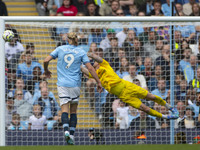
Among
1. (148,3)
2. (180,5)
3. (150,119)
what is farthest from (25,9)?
(150,119)

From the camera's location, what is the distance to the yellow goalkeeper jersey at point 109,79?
28.5 feet

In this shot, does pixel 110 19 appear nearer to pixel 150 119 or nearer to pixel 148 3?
pixel 150 119

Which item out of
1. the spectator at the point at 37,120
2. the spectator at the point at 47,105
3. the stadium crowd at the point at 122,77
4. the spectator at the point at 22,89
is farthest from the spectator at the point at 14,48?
the spectator at the point at 37,120

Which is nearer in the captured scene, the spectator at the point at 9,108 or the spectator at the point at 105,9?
the spectator at the point at 9,108

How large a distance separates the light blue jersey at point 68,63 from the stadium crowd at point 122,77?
134 centimetres

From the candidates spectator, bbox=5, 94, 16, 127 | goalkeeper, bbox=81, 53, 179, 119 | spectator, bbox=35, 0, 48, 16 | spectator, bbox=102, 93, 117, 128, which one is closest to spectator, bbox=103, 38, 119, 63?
spectator, bbox=102, 93, 117, 128

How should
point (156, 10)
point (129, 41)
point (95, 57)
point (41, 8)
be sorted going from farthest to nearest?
point (41, 8) < point (156, 10) < point (129, 41) < point (95, 57)

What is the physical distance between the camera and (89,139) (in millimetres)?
9336

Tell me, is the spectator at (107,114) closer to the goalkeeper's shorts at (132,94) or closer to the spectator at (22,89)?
the goalkeeper's shorts at (132,94)

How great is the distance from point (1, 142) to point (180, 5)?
5.94 m

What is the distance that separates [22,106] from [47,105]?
1.62 feet

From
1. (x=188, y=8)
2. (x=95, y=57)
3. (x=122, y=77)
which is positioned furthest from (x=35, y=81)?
(x=188, y=8)

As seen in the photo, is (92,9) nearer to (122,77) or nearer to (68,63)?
(122,77)

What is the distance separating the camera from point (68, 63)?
26.8 ft
